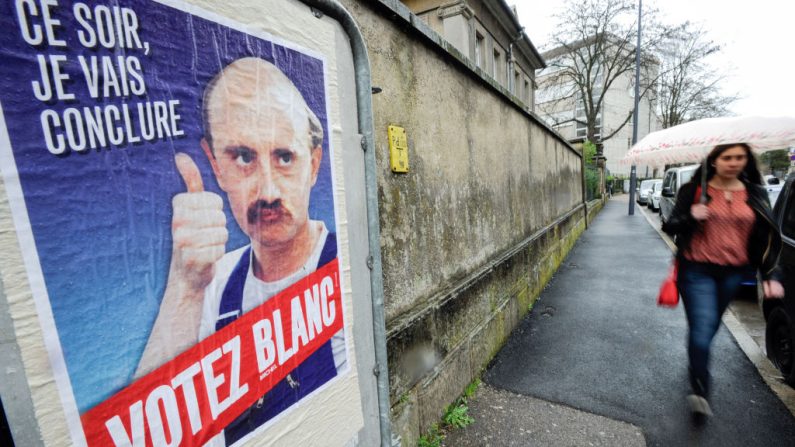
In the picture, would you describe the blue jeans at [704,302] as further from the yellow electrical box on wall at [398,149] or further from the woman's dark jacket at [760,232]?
the yellow electrical box on wall at [398,149]

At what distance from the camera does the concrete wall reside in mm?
2229

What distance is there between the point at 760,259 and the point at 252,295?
3.13 m

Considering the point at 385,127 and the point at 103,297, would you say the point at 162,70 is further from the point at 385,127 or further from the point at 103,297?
the point at 385,127

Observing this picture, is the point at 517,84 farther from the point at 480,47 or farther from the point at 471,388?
the point at 471,388

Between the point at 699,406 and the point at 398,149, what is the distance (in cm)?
268

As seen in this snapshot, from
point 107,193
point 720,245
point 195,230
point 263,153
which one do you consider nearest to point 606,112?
point 720,245

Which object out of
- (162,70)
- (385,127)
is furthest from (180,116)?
(385,127)

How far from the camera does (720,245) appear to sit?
2.43 m

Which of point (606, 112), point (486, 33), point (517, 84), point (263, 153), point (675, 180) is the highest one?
point (606, 112)

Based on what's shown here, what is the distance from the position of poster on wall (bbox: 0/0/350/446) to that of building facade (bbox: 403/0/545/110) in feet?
30.9

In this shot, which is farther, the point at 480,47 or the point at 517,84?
the point at 517,84

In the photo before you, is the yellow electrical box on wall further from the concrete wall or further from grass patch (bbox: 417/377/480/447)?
grass patch (bbox: 417/377/480/447)

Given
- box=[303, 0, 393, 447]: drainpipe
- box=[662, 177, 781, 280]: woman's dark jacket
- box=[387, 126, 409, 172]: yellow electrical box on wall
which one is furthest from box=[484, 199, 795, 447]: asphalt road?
box=[387, 126, 409, 172]: yellow electrical box on wall

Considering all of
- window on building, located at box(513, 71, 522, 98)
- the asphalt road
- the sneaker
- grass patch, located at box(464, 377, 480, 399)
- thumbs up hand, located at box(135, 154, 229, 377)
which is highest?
window on building, located at box(513, 71, 522, 98)
